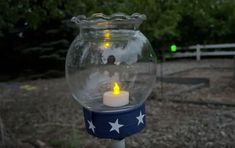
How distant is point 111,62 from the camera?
6.51 feet

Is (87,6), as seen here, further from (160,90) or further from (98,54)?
(98,54)

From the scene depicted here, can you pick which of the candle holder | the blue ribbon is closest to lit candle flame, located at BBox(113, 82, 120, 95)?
the candle holder

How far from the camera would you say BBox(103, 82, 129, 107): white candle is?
1.93 m

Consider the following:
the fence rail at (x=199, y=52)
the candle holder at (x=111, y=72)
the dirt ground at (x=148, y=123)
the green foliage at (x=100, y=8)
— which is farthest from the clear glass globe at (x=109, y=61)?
the fence rail at (x=199, y=52)

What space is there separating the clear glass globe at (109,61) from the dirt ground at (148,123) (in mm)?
1875

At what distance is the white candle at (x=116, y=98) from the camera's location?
1.93 m

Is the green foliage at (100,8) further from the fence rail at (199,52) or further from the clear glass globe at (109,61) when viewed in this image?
the fence rail at (199,52)

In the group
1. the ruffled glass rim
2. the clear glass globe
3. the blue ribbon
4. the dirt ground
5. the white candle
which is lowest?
the dirt ground

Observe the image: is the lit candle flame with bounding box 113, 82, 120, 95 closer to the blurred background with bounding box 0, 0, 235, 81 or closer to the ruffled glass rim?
the ruffled glass rim

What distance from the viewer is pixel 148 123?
4.70 meters

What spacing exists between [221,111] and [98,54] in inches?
136

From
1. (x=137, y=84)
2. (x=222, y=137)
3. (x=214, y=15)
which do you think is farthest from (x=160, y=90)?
(x=214, y=15)

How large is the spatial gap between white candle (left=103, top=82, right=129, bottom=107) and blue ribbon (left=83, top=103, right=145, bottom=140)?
0.28 ft

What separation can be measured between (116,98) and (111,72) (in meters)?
0.19
